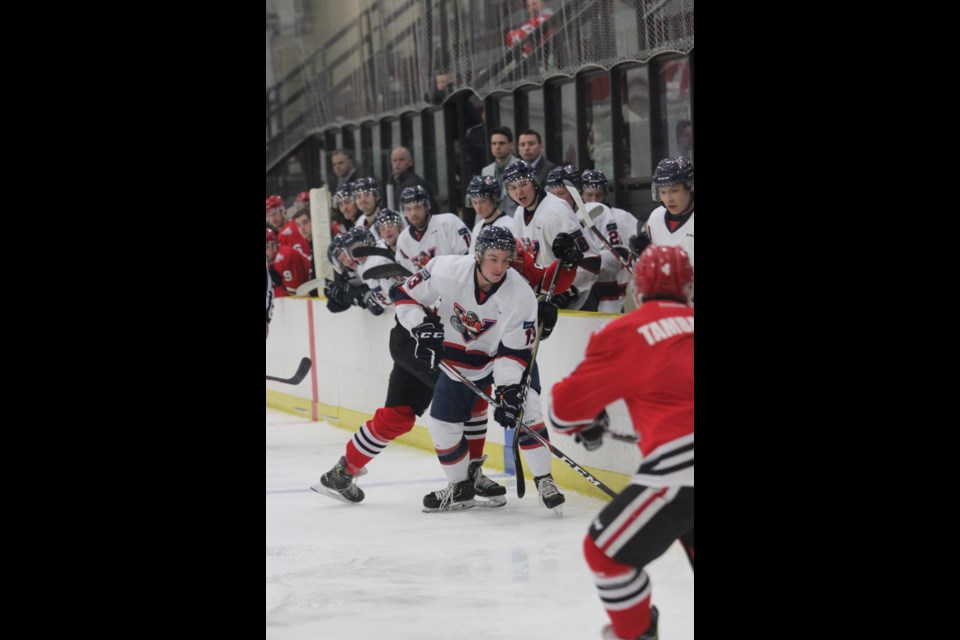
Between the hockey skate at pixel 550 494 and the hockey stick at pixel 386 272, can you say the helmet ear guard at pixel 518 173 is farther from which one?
the hockey skate at pixel 550 494

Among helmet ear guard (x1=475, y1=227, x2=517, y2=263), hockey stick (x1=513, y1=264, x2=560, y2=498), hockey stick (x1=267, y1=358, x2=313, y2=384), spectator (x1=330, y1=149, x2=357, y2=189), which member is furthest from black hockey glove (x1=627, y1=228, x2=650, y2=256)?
hockey stick (x1=267, y1=358, x2=313, y2=384)

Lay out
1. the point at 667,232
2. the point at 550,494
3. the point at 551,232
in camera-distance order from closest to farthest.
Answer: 1. the point at 667,232
2. the point at 550,494
3. the point at 551,232

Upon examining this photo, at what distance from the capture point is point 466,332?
3.17 m

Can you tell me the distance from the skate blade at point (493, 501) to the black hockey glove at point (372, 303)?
601 millimetres

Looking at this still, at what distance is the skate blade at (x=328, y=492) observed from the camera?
10.2 feet

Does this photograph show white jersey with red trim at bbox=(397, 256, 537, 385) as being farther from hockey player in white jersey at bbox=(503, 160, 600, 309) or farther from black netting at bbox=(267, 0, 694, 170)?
black netting at bbox=(267, 0, 694, 170)

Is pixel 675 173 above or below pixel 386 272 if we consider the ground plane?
above

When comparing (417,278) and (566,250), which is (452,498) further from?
(566,250)

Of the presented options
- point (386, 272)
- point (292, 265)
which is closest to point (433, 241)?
point (386, 272)

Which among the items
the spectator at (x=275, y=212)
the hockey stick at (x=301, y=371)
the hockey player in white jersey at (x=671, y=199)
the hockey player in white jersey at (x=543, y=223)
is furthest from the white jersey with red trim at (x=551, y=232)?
the hockey stick at (x=301, y=371)

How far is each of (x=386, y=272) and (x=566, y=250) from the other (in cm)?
69

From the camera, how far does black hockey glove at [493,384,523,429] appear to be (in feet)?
9.48
